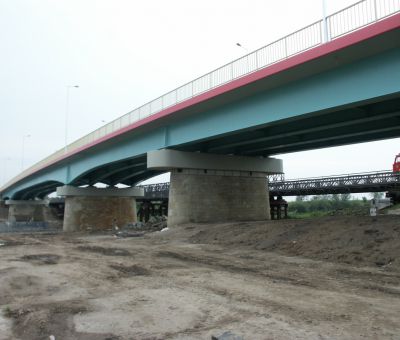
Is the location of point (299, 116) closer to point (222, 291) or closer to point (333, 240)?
point (333, 240)

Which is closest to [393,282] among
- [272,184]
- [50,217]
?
[272,184]

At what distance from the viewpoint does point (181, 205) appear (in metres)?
25.5

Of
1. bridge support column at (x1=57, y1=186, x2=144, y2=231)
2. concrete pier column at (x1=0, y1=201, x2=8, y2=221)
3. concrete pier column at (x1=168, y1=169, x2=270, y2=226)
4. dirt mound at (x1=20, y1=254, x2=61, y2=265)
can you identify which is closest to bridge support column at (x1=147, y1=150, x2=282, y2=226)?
concrete pier column at (x1=168, y1=169, x2=270, y2=226)

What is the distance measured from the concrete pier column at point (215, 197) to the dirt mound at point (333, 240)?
22.6ft

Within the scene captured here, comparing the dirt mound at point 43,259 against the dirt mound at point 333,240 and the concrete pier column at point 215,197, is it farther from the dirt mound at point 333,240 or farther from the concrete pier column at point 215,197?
the concrete pier column at point 215,197

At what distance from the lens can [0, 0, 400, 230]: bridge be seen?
1322cm

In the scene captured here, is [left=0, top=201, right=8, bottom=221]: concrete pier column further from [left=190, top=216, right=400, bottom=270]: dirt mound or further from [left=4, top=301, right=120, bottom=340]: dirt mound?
[left=4, top=301, right=120, bottom=340]: dirt mound

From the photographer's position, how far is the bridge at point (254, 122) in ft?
43.4

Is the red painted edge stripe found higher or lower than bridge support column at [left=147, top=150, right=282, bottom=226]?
higher

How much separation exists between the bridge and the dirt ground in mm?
5231

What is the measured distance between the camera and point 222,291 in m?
7.47

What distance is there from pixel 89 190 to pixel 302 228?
110 feet

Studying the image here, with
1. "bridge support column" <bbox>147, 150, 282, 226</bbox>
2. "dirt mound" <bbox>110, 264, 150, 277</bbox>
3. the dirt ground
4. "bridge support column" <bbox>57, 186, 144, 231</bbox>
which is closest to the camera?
the dirt ground

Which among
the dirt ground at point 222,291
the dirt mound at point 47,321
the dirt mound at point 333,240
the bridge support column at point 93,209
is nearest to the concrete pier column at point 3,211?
the bridge support column at point 93,209
